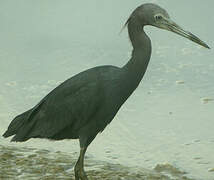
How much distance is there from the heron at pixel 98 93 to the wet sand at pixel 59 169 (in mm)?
725

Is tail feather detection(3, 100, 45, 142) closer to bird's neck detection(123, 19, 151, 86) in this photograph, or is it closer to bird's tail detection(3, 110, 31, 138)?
bird's tail detection(3, 110, 31, 138)

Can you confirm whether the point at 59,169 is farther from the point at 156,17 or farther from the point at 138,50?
the point at 156,17

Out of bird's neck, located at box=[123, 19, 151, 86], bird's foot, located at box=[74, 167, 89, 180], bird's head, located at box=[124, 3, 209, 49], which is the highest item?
bird's head, located at box=[124, 3, 209, 49]

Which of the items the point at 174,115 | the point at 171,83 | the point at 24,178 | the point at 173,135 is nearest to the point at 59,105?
the point at 24,178

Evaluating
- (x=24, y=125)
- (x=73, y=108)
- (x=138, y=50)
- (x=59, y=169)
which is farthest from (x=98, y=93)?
(x=59, y=169)

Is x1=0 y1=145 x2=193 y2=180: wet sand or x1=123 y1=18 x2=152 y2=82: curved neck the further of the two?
x1=0 y1=145 x2=193 y2=180: wet sand

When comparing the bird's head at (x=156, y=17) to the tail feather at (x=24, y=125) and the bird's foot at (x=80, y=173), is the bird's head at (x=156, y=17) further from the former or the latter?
the bird's foot at (x=80, y=173)

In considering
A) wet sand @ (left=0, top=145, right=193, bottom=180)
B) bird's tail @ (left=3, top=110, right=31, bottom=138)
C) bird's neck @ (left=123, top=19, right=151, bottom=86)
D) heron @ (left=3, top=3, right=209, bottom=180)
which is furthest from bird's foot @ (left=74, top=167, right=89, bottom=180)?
bird's neck @ (left=123, top=19, right=151, bottom=86)

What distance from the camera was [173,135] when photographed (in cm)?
735

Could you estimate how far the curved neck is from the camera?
16.2 feet

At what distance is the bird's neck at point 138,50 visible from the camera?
16.2ft

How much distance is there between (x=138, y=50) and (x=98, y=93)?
51cm

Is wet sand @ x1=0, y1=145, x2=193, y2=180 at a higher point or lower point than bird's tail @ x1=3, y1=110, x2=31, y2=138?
lower

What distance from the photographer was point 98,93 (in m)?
4.94
